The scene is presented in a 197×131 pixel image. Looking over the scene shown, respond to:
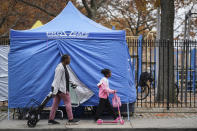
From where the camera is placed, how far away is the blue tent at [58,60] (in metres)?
10.1

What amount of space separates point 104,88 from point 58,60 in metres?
1.71

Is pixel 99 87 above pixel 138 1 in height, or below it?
below

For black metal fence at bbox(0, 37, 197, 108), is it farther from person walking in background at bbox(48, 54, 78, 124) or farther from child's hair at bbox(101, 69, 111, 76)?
person walking in background at bbox(48, 54, 78, 124)

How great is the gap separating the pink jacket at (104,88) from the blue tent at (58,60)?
536mm

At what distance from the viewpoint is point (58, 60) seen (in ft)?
33.6

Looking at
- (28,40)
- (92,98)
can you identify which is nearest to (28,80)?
(28,40)

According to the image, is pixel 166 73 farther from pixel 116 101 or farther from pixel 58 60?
pixel 58 60

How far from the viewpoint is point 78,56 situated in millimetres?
10227

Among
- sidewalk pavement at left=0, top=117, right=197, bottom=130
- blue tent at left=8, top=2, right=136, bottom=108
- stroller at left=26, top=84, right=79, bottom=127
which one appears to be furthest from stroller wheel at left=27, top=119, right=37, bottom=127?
blue tent at left=8, top=2, right=136, bottom=108

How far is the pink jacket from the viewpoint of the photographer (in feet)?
31.2

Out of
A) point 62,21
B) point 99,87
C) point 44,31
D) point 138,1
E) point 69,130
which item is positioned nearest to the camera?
point 69,130

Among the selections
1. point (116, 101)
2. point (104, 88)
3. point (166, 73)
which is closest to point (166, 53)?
point (166, 73)

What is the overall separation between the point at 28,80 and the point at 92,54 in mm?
2008

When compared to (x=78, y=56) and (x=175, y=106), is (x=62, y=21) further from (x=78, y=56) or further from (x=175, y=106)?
(x=175, y=106)
